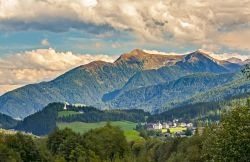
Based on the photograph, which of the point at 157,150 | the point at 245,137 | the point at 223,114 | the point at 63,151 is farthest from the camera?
the point at 157,150

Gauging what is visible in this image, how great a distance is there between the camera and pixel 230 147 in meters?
51.8

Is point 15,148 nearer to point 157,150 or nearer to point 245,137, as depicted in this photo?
point 157,150

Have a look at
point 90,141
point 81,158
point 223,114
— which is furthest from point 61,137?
point 223,114

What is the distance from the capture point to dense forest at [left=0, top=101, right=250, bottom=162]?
171ft

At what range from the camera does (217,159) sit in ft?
175

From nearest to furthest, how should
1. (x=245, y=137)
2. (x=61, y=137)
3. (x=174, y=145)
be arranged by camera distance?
(x=245, y=137)
(x=61, y=137)
(x=174, y=145)

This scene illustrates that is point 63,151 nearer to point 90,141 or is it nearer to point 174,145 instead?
point 90,141

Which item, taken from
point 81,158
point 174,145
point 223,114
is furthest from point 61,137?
point 223,114

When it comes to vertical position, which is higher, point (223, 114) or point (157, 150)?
point (223, 114)

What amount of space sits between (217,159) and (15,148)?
87529mm

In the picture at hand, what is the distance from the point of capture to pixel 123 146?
17188cm

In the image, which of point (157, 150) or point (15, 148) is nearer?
point (15, 148)

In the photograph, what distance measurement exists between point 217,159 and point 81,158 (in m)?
85.7

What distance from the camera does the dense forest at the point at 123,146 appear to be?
52250 millimetres
